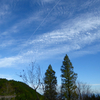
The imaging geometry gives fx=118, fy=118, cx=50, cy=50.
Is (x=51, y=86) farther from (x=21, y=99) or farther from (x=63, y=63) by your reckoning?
(x=21, y=99)

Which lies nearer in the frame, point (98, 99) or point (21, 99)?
point (98, 99)

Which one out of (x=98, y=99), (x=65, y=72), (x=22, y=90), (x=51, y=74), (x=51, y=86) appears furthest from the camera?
(x=22, y=90)

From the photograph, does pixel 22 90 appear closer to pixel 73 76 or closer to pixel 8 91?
pixel 8 91

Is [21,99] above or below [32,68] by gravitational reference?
below

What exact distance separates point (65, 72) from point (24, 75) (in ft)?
51.7

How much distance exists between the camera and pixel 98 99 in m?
10.5

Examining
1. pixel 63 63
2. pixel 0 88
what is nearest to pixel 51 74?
pixel 63 63

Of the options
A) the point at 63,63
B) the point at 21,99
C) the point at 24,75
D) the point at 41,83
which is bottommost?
the point at 21,99

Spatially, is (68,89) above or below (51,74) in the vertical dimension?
below

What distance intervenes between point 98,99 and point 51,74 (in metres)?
18.3

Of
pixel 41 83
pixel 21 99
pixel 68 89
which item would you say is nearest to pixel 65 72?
pixel 68 89

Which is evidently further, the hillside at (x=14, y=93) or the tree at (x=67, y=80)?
the tree at (x=67, y=80)

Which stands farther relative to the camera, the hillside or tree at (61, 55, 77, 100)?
tree at (61, 55, 77, 100)

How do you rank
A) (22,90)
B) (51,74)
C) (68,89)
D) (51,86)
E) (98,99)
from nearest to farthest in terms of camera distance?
(98,99), (68,89), (51,86), (51,74), (22,90)
